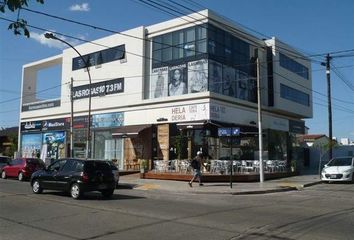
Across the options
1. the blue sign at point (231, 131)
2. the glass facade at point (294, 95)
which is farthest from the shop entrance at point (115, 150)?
the glass facade at point (294, 95)

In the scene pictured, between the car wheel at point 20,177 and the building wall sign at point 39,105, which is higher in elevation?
the building wall sign at point 39,105

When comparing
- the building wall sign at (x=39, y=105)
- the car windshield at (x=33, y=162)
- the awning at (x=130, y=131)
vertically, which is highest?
the building wall sign at (x=39, y=105)

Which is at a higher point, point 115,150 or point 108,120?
point 108,120

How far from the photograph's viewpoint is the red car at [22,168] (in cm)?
2997

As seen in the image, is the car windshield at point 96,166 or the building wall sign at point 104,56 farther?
the building wall sign at point 104,56

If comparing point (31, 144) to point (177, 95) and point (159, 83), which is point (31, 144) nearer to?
point (159, 83)

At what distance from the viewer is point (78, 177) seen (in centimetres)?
1802

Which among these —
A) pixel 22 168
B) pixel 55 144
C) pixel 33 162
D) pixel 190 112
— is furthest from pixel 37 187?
pixel 55 144

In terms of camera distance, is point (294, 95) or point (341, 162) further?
point (294, 95)

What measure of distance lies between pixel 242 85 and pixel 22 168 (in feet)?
62.9

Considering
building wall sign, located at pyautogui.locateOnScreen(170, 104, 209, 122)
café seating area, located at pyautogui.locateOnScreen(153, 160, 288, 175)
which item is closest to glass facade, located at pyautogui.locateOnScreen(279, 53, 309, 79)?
building wall sign, located at pyautogui.locateOnScreen(170, 104, 209, 122)

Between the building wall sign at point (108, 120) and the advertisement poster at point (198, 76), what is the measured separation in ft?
24.0

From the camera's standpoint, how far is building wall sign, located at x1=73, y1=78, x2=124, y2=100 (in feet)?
133

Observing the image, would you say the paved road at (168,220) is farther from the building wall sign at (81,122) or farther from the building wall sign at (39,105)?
the building wall sign at (39,105)
